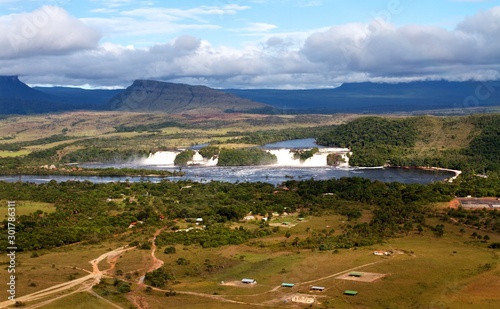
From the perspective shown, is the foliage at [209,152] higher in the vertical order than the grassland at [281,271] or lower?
higher

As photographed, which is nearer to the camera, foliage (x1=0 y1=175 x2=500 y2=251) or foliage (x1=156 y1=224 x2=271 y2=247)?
foliage (x1=156 y1=224 x2=271 y2=247)

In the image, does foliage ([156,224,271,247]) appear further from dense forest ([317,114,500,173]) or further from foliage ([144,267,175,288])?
dense forest ([317,114,500,173])

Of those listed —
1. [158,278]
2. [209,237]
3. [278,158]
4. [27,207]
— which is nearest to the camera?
[158,278]

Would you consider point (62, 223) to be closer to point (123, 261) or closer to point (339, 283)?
point (123, 261)

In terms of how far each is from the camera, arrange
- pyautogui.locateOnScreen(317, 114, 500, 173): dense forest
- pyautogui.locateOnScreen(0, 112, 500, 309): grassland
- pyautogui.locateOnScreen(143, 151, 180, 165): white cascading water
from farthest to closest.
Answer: pyautogui.locateOnScreen(143, 151, 180, 165): white cascading water < pyautogui.locateOnScreen(317, 114, 500, 173): dense forest < pyautogui.locateOnScreen(0, 112, 500, 309): grassland

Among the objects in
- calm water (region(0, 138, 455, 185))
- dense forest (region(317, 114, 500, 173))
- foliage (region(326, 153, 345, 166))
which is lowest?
calm water (region(0, 138, 455, 185))

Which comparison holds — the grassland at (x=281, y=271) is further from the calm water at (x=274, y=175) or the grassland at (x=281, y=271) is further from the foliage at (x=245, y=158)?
the foliage at (x=245, y=158)

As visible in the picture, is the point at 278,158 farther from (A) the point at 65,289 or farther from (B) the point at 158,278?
(A) the point at 65,289

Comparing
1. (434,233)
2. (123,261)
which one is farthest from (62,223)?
(434,233)

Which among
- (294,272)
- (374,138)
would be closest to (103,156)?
(374,138)

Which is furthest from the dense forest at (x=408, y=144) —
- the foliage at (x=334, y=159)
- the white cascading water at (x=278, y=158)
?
the white cascading water at (x=278, y=158)

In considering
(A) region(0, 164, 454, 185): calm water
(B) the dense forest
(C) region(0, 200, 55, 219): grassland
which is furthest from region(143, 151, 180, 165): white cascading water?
(C) region(0, 200, 55, 219): grassland
